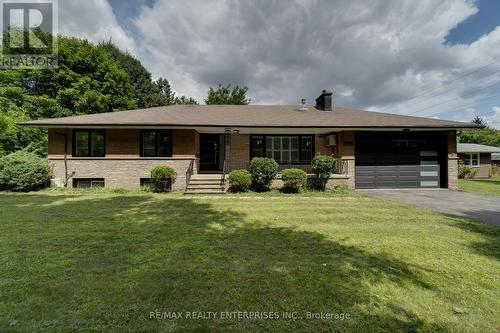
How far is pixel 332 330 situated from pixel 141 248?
324 cm

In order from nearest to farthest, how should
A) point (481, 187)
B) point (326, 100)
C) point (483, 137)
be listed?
point (481, 187) < point (326, 100) < point (483, 137)

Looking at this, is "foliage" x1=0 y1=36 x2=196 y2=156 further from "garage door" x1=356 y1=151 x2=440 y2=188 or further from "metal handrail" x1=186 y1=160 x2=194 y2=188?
"garage door" x1=356 y1=151 x2=440 y2=188

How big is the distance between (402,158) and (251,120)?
8.31 m

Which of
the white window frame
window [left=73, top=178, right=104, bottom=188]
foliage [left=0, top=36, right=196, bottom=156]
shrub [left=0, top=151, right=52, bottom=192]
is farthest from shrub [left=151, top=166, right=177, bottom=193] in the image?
the white window frame

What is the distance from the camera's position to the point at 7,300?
102 inches

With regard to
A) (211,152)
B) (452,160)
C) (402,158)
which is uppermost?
(211,152)

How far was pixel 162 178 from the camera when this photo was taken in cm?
1116

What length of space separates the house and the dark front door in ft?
0.20

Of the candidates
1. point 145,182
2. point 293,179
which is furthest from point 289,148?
point 145,182

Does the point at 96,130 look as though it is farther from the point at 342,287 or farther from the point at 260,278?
the point at 342,287

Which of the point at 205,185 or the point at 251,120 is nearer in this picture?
the point at 205,185

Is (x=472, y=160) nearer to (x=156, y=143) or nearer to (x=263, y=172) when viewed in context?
(x=263, y=172)

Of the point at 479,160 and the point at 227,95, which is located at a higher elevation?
the point at 227,95

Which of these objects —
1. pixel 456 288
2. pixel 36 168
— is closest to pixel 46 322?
pixel 456 288
